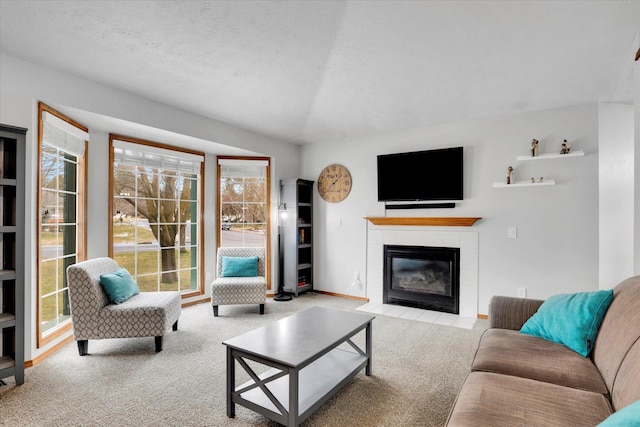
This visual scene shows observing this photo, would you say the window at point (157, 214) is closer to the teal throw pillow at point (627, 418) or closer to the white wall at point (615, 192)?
the teal throw pillow at point (627, 418)

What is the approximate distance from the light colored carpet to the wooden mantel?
1.27 m

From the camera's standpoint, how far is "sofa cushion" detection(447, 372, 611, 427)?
4.22 ft

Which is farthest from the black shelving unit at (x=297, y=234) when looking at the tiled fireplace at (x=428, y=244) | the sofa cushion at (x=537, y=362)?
the sofa cushion at (x=537, y=362)

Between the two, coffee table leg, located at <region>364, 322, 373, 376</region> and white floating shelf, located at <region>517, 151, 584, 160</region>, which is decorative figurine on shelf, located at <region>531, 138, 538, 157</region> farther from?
coffee table leg, located at <region>364, 322, 373, 376</region>

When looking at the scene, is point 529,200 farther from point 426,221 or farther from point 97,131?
point 97,131

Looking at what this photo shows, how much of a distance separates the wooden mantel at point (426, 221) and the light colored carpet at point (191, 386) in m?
1.27

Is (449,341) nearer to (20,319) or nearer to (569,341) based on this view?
(569,341)

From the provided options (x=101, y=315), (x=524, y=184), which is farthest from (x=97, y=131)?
(x=524, y=184)

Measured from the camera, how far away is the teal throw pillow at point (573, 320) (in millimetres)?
1874

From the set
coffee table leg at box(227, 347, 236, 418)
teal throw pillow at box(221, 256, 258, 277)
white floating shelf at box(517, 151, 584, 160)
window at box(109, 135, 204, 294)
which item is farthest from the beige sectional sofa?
window at box(109, 135, 204, 294)

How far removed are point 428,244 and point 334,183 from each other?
165cm

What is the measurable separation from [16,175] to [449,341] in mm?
3790

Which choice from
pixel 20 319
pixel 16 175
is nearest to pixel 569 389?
pixel 20 319

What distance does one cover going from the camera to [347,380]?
2281mm
